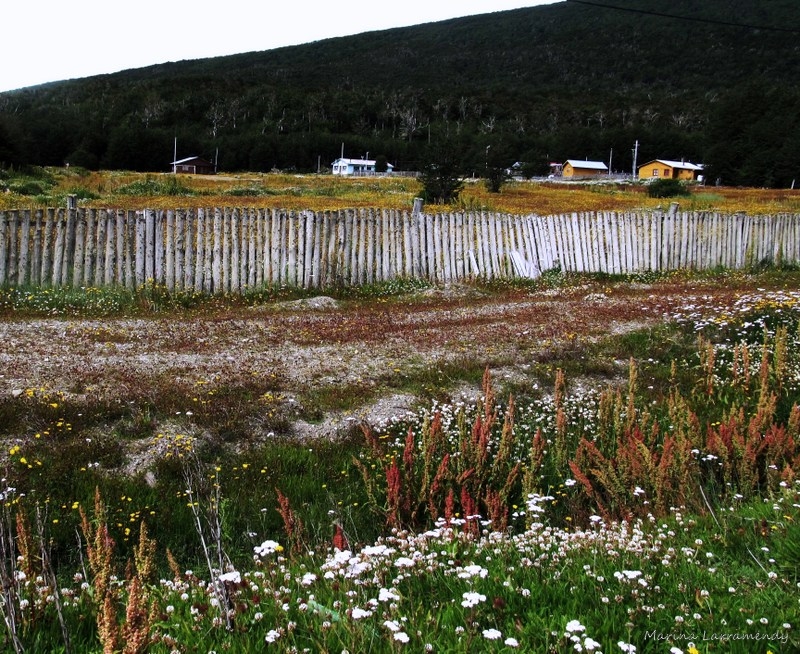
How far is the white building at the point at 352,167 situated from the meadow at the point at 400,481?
11712 cm

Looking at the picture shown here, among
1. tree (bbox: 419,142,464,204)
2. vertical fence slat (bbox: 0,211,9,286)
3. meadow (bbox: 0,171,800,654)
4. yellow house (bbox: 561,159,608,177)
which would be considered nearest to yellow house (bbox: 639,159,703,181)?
yellow house (bbox: 561,159,608,177)

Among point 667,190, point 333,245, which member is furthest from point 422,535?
point 667,190

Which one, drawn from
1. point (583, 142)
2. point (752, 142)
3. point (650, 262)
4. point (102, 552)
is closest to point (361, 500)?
point (102, 552)

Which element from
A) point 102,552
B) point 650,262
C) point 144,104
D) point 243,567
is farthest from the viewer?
point 144,104

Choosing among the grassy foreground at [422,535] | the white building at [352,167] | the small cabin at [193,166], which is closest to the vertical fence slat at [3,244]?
the grassy foreground at [422,535]

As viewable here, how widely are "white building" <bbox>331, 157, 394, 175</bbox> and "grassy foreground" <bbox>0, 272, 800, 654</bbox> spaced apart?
398ft

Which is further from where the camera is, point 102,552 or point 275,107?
point 275,107

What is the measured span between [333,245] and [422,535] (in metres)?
12.3

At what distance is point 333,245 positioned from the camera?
51.1 feet

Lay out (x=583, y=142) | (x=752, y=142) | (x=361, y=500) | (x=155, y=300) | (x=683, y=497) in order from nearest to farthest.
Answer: (x=683, y=497), (x=361, y=500), (x=155, y=300), (x=752, y=142), (x=583, y=142)

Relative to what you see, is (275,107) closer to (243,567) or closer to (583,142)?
(583,142)

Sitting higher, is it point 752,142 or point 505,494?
point 752,142

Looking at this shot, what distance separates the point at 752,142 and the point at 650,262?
275ft

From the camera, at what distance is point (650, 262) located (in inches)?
757
